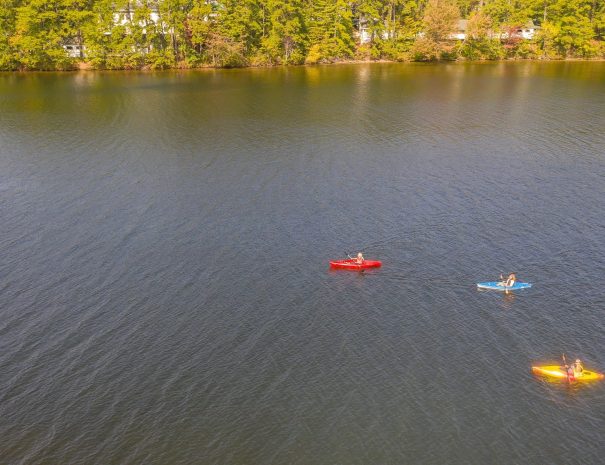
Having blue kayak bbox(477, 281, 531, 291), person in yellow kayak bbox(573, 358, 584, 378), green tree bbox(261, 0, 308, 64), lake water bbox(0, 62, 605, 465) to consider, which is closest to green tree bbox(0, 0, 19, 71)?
lake water bbox(0, 62, 605, 465)

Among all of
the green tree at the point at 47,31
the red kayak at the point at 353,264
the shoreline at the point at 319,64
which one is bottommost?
the red kayak at the point at 353,264

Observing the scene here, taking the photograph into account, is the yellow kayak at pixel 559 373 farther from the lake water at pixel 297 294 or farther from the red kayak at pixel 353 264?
the red kayak at pixel 353 264

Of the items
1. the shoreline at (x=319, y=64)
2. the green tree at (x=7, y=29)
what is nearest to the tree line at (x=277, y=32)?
the green tree at (x=7, y=29)

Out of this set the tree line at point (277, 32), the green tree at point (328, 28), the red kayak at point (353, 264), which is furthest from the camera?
the green tree at point (328, 28)

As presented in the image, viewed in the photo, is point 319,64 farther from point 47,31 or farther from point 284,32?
point 47,31

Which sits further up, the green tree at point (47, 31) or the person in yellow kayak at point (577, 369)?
the green tree at point (47, 31)

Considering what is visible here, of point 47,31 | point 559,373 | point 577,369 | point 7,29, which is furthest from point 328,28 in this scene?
point 577,369

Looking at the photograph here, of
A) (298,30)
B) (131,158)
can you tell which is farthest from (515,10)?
(131,158)
